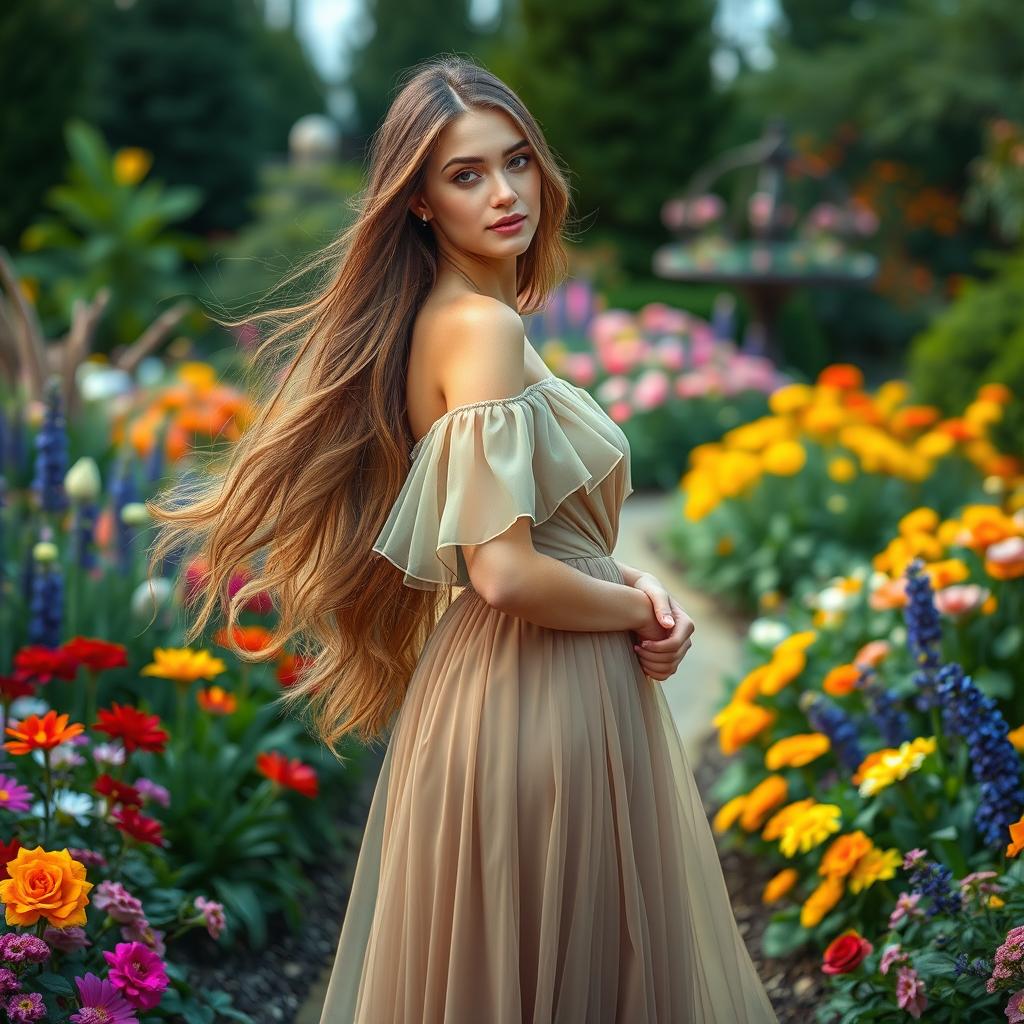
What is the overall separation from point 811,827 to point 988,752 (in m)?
0.43

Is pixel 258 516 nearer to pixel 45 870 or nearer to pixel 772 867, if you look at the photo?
pixel 45 870

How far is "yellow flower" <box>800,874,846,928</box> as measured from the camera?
2.61m

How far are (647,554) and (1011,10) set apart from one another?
8602mm

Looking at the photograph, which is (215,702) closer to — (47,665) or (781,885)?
(47,665)

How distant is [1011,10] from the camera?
12.0m

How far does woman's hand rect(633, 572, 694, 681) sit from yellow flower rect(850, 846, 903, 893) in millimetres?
814

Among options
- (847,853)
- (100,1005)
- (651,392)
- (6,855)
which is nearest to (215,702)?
(6,855)

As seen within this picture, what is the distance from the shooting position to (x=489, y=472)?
1814 mm

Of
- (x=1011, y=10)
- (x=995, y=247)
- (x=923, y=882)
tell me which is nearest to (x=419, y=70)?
(x=923, y=882)

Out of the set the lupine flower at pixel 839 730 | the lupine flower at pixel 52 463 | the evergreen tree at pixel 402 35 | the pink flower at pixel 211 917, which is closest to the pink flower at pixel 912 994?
the lupine flower at pixel 839 730

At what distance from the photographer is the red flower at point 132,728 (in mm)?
2395

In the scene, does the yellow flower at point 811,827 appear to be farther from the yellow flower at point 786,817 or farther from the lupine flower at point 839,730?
the lupine flower at point 839,730

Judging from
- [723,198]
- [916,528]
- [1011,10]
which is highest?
[1011,10]

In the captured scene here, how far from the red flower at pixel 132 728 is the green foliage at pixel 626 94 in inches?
392
